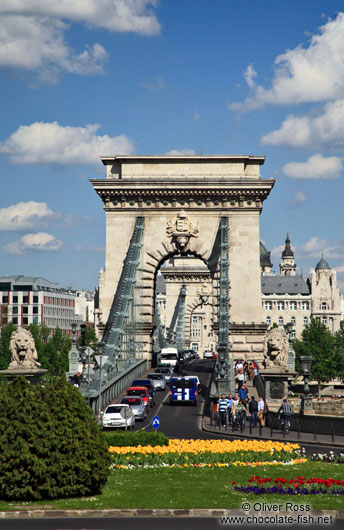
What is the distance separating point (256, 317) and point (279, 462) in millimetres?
46086

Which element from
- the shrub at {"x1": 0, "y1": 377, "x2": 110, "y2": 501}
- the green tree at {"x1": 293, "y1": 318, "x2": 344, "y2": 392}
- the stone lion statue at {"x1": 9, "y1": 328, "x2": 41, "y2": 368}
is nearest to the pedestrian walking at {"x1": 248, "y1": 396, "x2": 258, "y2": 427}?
the stone lion statue at {"x1": 9, "y1": 328, "x2": 41, "y2": 368}

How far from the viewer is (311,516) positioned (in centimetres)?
2156

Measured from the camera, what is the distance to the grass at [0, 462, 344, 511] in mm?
22750

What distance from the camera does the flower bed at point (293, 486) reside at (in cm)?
2448

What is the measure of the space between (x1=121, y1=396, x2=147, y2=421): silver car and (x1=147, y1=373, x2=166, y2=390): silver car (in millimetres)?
16563

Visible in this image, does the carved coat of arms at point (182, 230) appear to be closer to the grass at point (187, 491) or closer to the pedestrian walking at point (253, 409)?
the pedestrian walking at point (253, 409)

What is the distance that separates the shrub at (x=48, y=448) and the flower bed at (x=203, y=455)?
6.11 m

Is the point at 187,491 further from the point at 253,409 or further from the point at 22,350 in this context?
the point at 22,350

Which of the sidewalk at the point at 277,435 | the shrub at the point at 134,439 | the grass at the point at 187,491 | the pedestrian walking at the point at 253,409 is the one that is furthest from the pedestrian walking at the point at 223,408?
the grass at the point at 187,491

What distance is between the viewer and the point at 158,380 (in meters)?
70.3

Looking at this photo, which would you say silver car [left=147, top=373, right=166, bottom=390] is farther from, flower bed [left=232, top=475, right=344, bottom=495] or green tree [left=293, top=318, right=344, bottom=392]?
green tree [left=293, top=318, right=344, bottom=392]

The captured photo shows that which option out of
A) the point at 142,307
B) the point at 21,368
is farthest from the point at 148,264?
the point at 21,368

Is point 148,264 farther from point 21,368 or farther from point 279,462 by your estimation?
point 279,462

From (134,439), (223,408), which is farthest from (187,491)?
(223,408)
